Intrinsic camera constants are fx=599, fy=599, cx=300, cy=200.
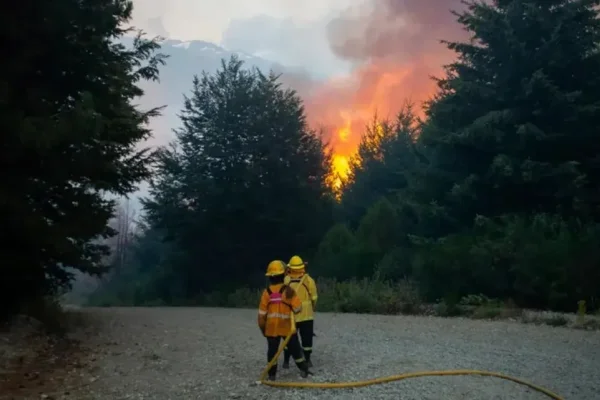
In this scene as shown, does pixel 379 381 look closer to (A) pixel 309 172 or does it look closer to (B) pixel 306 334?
(B) pixel 306 334

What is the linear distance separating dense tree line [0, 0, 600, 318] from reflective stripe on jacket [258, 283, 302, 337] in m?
4.21

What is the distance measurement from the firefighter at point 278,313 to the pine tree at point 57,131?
13.2 ft

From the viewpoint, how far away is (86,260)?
→ 13289 mm

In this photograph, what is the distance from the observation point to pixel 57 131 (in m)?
9.44

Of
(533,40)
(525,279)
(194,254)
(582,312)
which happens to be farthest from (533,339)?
(194,254)

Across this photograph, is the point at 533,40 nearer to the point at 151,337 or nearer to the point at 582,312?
the point at 582,312

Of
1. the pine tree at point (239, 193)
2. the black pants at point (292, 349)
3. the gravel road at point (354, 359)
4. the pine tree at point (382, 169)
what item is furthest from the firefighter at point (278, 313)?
the pine tree at point (382, 169)

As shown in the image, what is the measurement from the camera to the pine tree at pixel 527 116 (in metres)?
19.9

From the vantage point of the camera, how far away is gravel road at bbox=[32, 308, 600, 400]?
290 inches

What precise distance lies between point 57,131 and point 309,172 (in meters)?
22.6

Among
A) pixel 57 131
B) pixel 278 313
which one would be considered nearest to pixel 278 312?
pixel 278 313

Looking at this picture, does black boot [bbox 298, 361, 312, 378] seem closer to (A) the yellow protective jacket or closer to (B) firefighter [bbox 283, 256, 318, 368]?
(B) firefighter [bbox 283, 256, 318, 368]

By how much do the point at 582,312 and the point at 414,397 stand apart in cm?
862

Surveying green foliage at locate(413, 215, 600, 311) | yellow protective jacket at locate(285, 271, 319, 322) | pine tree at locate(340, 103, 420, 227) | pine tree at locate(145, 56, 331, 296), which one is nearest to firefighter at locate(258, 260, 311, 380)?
yellow protective jacket at locate(285, 271, 319, 322)
